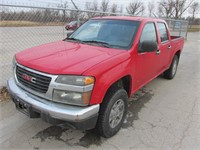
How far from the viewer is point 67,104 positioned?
2.34 m

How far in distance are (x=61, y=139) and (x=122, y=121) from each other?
0.99 m

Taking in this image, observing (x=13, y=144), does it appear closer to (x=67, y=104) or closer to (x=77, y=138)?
(x=77, y=138)

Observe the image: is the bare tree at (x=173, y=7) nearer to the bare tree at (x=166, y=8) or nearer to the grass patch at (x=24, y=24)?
the bare tree at (x=166, y=8)

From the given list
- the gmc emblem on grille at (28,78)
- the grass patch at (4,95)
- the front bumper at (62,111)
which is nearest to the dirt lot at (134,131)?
the grass patch at (4,95)

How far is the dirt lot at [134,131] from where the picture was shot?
276cm

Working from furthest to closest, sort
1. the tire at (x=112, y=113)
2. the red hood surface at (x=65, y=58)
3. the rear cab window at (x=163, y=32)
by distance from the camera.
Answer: the rear cab window at (x=163, y=32), the tire at (x=112, y=113), the red hood surface at (x=65, y=58)

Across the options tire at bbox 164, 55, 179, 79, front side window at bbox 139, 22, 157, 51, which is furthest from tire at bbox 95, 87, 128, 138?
tire at bbox 164, 55, 179, 79

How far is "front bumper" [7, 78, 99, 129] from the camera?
2.24 meters

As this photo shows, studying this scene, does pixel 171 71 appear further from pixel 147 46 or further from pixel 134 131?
pixel 134 131

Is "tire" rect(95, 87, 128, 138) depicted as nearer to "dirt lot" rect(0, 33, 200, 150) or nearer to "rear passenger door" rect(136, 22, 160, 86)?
"dirt lot" rect(0, 33, 200, 150)

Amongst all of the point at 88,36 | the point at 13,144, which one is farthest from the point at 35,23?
the point at 13,144

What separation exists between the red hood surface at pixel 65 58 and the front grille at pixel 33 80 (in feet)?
0.28

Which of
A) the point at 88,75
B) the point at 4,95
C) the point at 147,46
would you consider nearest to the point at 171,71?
the point at 147,46

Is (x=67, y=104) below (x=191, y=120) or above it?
above
